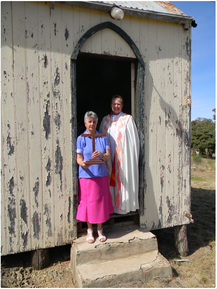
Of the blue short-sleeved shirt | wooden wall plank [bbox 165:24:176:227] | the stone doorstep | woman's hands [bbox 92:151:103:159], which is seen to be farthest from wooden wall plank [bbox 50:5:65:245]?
wooden wall plank [bbox 165:24:176:227]

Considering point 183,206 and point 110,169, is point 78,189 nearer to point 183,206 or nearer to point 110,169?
point 110,169

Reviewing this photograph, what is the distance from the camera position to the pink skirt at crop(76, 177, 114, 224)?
3109 millimetres

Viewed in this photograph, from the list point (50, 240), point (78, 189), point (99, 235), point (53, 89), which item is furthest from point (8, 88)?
point (99, 235)

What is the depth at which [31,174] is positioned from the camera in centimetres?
302

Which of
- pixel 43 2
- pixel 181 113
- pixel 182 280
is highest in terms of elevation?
pixel 43 2

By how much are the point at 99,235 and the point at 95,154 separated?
1209 mm

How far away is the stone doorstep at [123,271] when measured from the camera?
270 centimetres

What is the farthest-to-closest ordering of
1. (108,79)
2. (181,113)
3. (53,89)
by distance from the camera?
(108,79) < (181,113) < (53,89)

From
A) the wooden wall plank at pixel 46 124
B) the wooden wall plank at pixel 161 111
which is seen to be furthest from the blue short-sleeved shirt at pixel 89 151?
the wooden wall plank at pixel 161 111

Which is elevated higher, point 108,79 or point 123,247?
point 108,79

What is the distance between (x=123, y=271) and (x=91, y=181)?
1.18 m

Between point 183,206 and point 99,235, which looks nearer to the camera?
point 99,235

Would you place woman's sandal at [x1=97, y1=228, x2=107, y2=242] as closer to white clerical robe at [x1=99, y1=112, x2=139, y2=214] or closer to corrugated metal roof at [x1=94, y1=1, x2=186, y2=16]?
white clerical robe at [x1=99, y1=112, x2=139, y2=214]

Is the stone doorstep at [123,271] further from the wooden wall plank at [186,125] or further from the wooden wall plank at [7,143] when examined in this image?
the wooden wall plank at [186,125]
